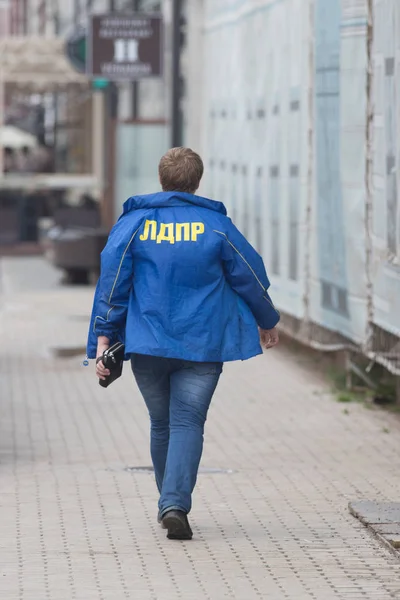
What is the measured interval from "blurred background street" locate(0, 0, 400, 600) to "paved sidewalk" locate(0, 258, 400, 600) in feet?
0.06

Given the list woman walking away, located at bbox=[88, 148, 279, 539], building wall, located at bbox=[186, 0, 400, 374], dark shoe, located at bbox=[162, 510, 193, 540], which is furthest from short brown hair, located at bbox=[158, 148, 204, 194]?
building wall, located at bbox=[186, 0, 400, 374]

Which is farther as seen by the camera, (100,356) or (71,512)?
(71,512)

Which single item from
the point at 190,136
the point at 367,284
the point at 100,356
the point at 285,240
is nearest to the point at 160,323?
the point at 100,356

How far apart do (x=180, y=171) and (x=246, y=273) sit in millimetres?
522

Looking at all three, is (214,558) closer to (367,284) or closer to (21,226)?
(367,284)

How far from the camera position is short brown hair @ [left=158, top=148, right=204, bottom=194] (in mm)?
7320

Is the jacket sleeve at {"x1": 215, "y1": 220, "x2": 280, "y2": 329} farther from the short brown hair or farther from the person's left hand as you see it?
the person's left hand

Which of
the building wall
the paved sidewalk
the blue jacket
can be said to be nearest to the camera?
the paved sidewalk

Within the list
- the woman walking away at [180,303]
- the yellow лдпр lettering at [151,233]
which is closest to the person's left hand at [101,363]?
the woman walking away at [180,303]

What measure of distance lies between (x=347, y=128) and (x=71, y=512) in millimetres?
4189

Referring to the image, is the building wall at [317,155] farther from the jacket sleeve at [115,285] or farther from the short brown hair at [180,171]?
the jacket sleeve at [115,285]

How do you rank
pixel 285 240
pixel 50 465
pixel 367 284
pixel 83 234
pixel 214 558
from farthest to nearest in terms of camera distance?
pixel 83 234
pixel 285 240
pixel 367 284
pixel 50 465
pixel 214 558

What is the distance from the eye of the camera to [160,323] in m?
7.20

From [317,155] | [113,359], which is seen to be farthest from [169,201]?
[317,155]
